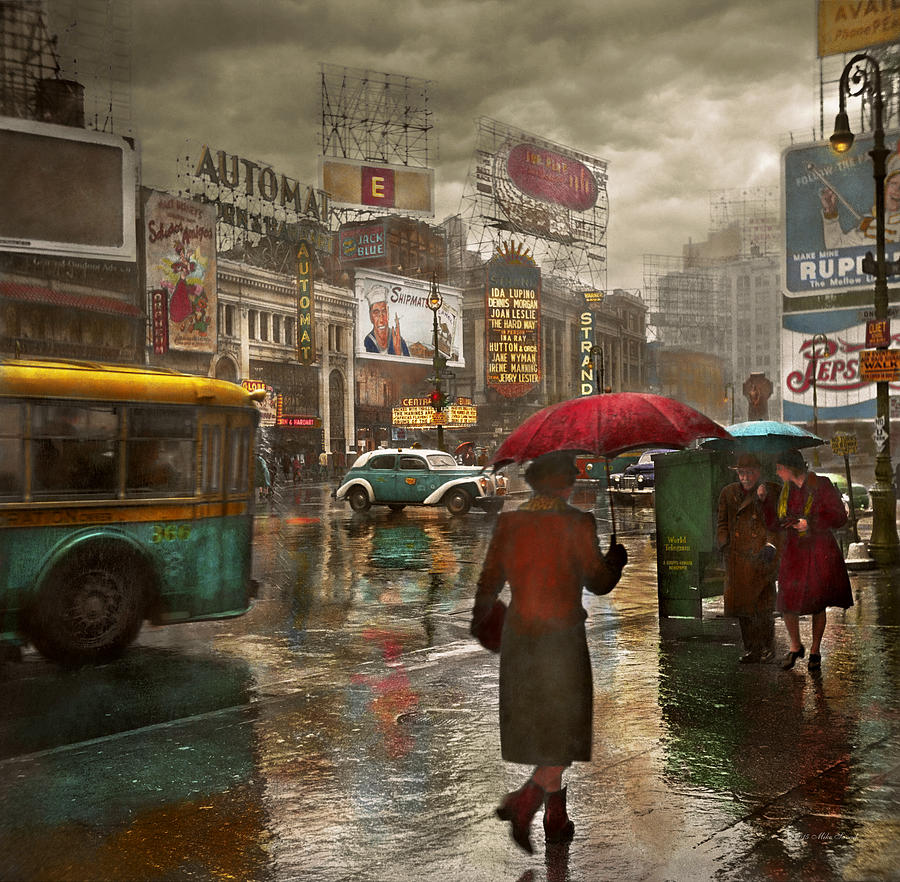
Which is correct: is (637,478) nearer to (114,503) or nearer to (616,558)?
(114,503)

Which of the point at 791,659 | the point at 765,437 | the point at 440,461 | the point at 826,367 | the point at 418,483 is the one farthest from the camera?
the point at 826,367

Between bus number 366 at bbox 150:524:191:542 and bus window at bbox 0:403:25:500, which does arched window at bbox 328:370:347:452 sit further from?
bus window at bbox 0:403:25:500

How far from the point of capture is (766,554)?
330 inches

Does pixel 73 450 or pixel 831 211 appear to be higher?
pixel 831 211

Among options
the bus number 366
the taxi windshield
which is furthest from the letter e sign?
the bus number 366

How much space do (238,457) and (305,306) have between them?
5296 centimetres

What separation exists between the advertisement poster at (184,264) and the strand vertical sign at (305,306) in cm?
881

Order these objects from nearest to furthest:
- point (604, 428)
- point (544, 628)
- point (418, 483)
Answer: point (544, 628), point (604, 428), point (418, 483)

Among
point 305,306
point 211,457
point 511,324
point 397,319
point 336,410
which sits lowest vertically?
point 211,457

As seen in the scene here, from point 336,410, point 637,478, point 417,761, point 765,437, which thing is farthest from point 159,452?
point 336,410

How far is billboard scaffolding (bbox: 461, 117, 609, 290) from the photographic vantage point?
3258 inches

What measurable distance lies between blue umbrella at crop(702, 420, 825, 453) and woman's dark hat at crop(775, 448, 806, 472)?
8.83 feet

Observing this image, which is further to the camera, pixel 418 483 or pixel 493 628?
pixel 418 483

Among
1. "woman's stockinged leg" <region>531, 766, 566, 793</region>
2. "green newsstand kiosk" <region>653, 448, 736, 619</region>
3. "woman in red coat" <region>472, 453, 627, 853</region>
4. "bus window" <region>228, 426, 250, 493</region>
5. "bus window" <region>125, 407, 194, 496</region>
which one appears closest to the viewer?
"woman in red coat" <region>472, 453, 627, 853</region>
